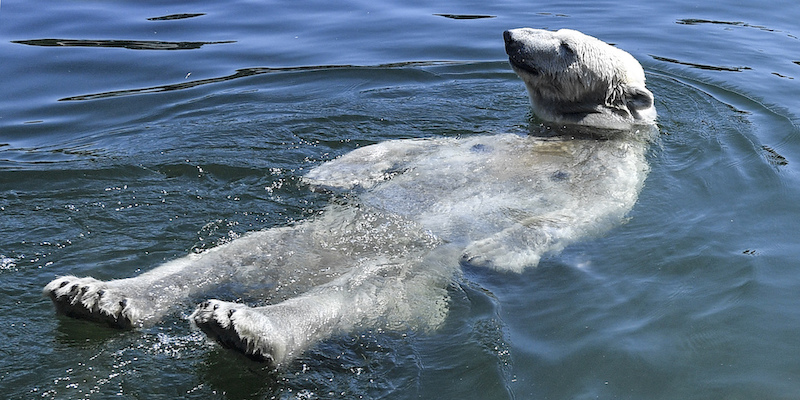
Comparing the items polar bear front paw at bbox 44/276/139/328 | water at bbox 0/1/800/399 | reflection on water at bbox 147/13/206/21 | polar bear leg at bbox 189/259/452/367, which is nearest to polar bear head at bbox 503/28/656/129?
water at bbox 0/1/800/399

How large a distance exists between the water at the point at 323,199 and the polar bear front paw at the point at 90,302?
9 centimetres

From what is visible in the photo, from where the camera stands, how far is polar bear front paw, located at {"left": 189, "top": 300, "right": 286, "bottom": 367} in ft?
11.3

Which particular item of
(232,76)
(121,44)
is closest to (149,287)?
(232,76)

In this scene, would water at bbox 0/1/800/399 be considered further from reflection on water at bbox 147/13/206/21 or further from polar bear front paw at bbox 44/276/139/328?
reflection on water at bbox 147/13/206/21

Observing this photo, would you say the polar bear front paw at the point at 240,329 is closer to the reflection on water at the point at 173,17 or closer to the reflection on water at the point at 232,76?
the reflection on water at the point at 232,76

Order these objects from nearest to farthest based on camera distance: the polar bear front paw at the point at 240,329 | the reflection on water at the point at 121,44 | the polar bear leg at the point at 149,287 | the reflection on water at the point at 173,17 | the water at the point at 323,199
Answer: the polar bear front paw at the point at 240,329
the water at the point at 323,199
the polar bear leg at the point at 149,287
the reflection on water at the point at 121,44
the reflection on water at the point at 173,17

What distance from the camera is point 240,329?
3424mm

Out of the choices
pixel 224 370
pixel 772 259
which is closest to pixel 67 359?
pixel 224 370

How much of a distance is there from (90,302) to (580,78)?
164 inches

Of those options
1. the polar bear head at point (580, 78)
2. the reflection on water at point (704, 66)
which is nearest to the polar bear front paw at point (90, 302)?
the polar bear head at point (580, 78)

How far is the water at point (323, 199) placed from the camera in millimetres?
3615

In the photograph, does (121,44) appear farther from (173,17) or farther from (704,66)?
(704,66)

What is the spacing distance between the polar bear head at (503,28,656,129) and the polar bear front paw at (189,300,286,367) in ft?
11.9

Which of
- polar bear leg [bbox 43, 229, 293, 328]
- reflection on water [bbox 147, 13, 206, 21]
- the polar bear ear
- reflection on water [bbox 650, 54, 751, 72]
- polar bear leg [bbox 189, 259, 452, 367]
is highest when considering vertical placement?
reflection on water [bbox 147, 13, 206, 21]
